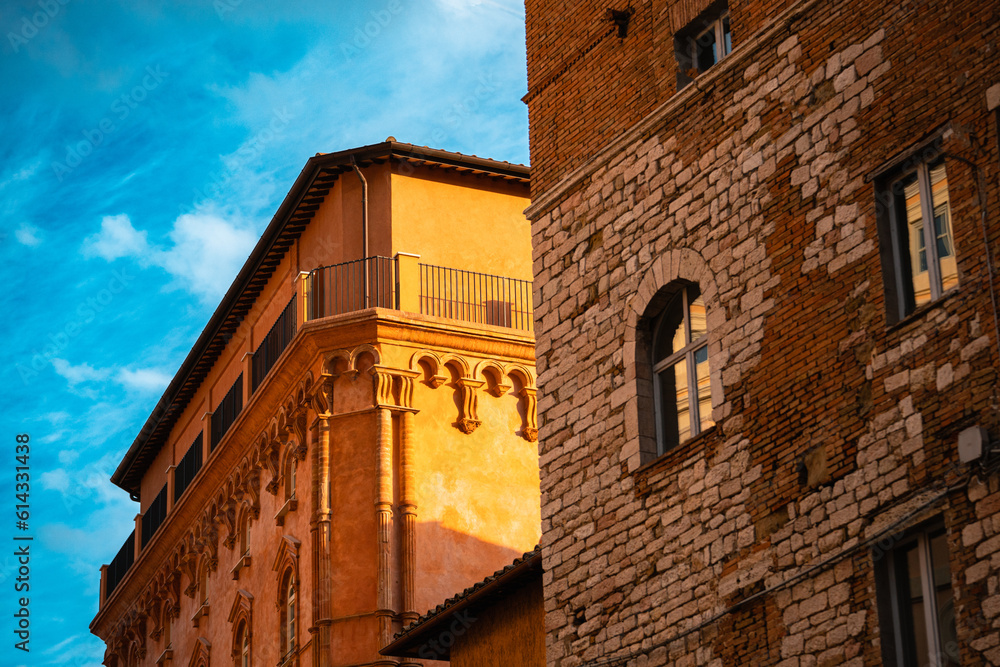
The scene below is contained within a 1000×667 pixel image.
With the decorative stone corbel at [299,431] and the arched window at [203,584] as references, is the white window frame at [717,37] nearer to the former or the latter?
the decorative stone corbel at [299,431]

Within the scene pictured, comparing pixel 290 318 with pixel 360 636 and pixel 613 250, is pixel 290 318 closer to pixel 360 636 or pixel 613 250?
pixel 360 636

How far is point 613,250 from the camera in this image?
16453mm

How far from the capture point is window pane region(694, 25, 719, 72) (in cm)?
1620

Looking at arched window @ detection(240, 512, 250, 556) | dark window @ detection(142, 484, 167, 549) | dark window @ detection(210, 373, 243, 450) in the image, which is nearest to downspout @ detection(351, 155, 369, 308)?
dark window @ detection(210, 373, 243, 450)

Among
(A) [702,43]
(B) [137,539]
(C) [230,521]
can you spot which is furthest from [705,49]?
(B) [137,539]

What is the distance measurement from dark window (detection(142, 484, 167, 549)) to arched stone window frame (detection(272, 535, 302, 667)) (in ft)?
31.7

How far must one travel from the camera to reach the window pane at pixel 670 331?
15.6 meters

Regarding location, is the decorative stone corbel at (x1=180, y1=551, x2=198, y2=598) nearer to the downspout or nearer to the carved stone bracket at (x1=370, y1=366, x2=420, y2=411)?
the carved stone bracket at (x1=370, y1=366, x2=420, y2=411)

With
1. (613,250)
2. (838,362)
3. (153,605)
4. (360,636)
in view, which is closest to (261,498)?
(360,636)

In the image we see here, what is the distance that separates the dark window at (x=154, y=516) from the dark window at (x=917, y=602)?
26350mm

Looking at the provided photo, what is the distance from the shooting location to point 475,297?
28062 mm

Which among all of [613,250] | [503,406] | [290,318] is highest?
[290,318]

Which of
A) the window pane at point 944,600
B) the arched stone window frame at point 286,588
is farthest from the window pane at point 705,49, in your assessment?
the arched stone window frame at point 286,588

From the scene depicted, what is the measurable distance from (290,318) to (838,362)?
54.3 feet
